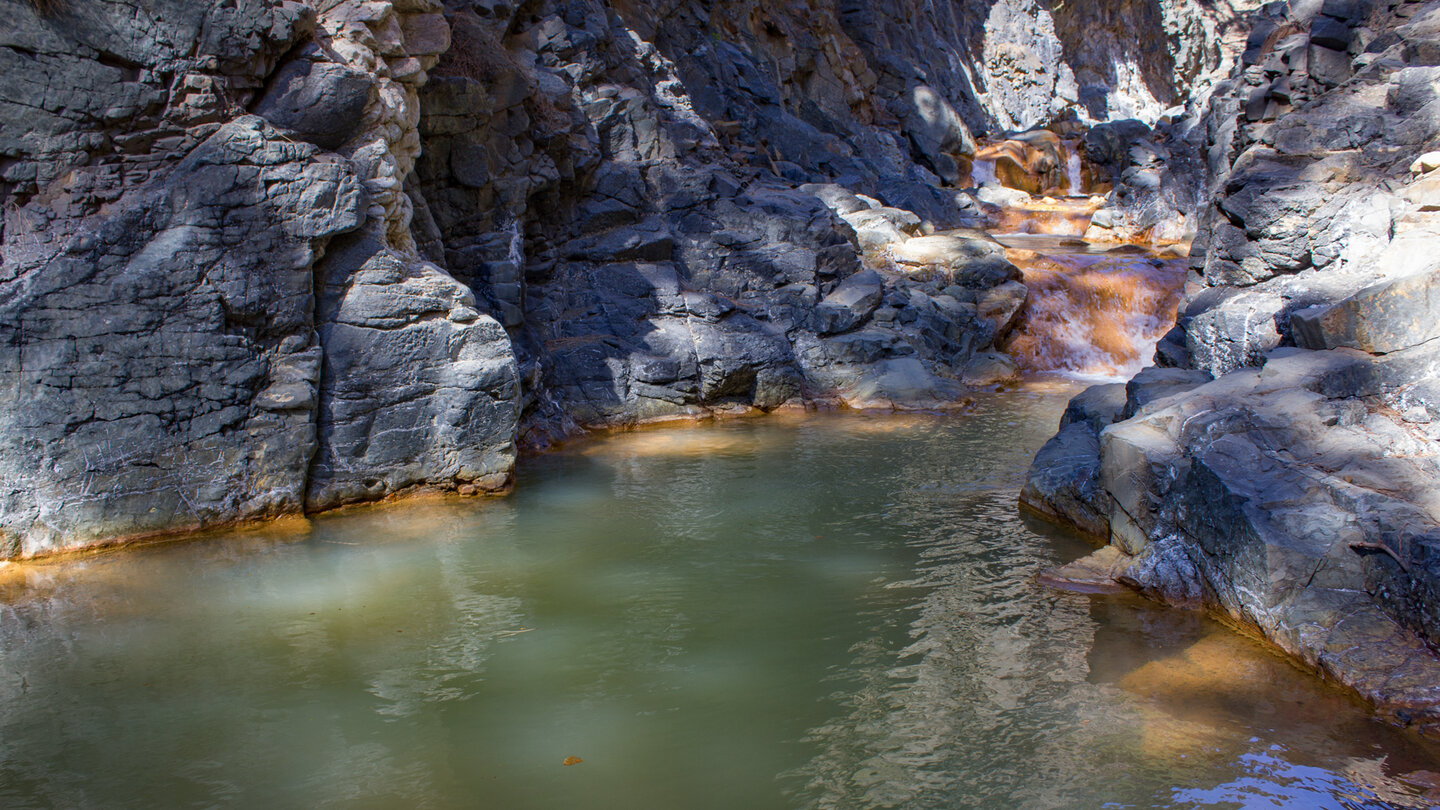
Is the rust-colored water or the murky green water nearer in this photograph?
the murky green water

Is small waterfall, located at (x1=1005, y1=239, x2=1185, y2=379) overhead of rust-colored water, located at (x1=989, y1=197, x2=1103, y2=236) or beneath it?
beneath

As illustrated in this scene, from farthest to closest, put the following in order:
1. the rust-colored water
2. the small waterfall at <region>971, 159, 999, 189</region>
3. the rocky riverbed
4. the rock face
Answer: the small waterfall at <region>971, 159, 999, 189</region> < the rust-colored water < the rocky riverbed < the rock face

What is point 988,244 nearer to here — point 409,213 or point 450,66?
point 450,66

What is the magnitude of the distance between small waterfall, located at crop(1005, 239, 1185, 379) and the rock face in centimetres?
604

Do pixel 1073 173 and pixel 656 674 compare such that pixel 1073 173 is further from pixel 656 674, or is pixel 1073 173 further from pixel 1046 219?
pixel 656 674

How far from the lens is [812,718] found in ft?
15.4

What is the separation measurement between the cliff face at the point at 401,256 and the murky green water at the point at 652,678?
104 centimetres

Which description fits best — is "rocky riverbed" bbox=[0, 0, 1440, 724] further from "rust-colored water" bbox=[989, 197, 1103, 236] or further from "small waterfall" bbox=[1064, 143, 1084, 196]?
"small waterfall" bbox=[1064, 143, 1084, 196]

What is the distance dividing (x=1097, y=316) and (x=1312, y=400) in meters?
10.5

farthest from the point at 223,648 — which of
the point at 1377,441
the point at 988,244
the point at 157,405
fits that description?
the point at 988,244

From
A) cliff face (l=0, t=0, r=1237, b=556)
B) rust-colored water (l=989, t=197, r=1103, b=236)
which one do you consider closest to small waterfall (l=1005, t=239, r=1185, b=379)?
cliff face (l=0, t=0, r=1237, b=556)

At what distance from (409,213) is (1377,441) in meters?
8.53

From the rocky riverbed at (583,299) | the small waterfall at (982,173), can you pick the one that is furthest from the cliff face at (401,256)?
the small waterfall at (982,173)

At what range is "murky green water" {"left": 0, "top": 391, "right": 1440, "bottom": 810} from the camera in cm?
415
